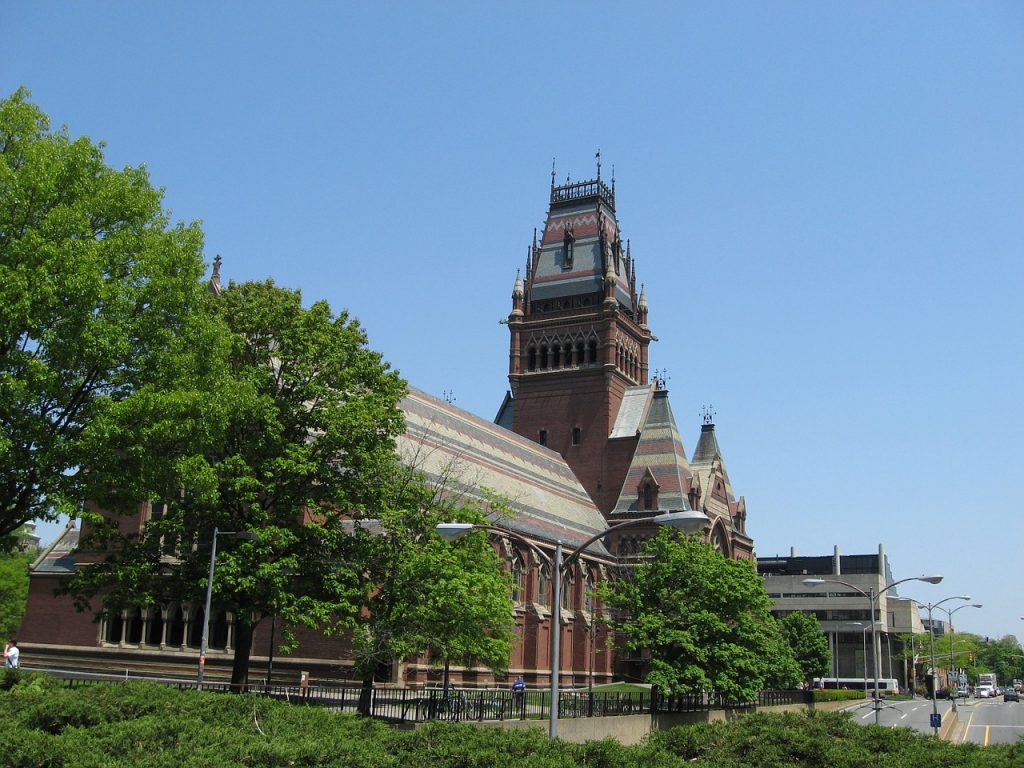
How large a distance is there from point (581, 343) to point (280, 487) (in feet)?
190

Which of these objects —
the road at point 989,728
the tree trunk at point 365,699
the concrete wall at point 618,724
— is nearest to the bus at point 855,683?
the road at point 989,728

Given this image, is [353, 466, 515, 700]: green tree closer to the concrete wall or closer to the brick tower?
the concrete wall

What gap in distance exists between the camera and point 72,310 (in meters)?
27.9

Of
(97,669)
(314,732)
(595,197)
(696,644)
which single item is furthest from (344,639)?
(595,197)

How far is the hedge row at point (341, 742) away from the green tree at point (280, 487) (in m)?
10.2

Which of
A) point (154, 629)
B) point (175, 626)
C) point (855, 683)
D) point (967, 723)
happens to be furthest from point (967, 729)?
point (855, 683)

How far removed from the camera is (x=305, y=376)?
124 ft

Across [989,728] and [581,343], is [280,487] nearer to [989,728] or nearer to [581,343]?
[989,728]

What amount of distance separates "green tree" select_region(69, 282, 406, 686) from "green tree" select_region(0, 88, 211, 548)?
4735 millimetres

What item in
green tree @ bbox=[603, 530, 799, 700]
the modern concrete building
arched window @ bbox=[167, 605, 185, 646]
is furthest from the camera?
the modern concrete building

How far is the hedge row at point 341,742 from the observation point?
18.1 metres

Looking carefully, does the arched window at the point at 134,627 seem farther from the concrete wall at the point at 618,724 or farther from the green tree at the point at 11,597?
the green tree at the point at 11,597

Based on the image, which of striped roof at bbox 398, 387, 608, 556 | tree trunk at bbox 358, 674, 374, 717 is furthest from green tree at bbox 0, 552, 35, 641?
tree trunk at bbox 358, 674, 374, 717

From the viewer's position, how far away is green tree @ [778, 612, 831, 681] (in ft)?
288
